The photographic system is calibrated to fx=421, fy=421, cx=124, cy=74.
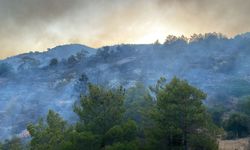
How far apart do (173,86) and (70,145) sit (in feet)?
35.8

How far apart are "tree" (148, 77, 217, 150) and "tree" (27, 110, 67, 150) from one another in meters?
10.8

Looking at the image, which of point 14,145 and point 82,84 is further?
point 82,84

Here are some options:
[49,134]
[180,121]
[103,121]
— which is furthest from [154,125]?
[49,134]

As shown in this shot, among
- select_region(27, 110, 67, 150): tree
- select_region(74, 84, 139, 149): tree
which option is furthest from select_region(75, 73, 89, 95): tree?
select_region(74, 84, 139, 149): tree

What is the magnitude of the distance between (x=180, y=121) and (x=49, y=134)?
15.8 metres

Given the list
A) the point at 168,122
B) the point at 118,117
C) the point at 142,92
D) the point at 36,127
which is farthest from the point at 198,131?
the point at 36,127

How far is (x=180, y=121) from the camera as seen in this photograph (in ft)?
124

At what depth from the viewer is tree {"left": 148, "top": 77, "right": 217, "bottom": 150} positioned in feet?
122

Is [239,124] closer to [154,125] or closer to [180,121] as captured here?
[154,125]

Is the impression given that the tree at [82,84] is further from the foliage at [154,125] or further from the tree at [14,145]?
the foliage at [154,125]

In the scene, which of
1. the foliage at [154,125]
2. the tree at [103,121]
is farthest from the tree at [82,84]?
the foliage at [154,125]

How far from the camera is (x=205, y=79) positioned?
596 ft

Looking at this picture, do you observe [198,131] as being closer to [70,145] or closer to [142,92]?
[70,145]

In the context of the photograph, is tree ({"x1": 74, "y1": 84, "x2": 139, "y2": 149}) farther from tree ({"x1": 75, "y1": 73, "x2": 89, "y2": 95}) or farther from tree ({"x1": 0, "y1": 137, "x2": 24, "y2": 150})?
tree ({"x1": 75, "y1": 73, "x2": 89, "y2": 95})
